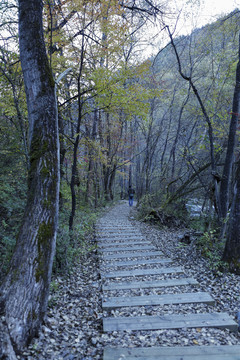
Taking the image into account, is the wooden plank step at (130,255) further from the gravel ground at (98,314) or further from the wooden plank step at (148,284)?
the wooden plank step at (148,284)

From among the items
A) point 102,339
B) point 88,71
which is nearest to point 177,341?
point 102,339

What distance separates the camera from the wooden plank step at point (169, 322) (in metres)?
2.52

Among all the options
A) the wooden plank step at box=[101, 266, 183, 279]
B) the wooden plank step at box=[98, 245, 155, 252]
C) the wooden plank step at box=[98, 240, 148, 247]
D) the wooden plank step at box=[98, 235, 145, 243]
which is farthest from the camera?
the wooden plank step at box=[98, 235, 145, 243]

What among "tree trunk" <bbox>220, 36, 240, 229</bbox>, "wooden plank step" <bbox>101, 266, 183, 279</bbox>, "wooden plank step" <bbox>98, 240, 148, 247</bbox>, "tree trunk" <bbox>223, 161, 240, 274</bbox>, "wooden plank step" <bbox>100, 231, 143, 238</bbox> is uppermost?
"tree trunk" <bbox>220, 36, 240, 229</bbox>

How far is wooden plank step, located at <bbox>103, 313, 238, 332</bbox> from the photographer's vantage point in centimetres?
252

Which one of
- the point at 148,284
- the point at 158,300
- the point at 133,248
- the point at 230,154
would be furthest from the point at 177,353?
the point at 230,154

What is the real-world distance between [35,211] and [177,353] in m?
2.12

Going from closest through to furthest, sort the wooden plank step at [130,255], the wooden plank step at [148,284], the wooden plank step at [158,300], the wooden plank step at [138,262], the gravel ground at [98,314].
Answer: the gravel ground at [98,314], the wooden plank step at [158,300], the wooden plank step at [148,284], the wooden plank step at [138,262], the wooden plank step at [130,255]

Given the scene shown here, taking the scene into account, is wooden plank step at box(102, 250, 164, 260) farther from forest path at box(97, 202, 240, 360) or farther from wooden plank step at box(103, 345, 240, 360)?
wooden plank step at box(103, 345, 240, 360)

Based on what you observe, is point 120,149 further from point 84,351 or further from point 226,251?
point 84,351

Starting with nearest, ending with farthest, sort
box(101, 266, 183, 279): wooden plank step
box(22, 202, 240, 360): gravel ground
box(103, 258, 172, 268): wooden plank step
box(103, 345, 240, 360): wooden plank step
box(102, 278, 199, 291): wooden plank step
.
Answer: box(103, 345, 240, 360): wooden plank step, box(22, 202, 240, 360): gravel ground, box(102, 278, 199, 291): wooden plank step, box(101, 266, 183, 279): wooden plank step, box(103, 258, 172, 268): wooden plank step

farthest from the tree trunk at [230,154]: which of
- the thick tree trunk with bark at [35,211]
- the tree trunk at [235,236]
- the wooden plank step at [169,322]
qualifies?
the thick tree trunk with bark at [35,211]

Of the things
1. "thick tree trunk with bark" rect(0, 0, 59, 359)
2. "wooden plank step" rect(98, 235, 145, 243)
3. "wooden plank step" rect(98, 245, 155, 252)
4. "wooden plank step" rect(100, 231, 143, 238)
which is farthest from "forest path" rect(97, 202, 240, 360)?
"wooden plank step" rect(100, 231, 143, 238)

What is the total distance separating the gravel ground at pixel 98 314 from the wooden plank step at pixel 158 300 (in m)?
0.07
